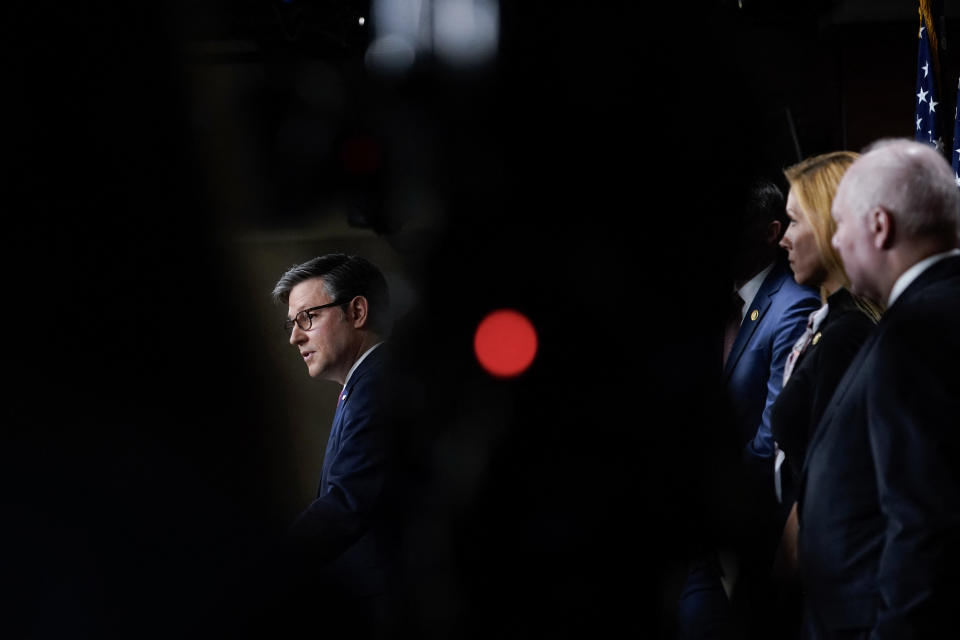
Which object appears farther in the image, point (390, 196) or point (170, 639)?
point (390, 196)

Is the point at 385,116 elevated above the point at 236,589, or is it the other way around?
the point at 385,116

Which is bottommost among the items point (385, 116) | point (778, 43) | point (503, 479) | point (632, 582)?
point (632, 582)

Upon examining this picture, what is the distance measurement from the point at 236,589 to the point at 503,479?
33 centimetres

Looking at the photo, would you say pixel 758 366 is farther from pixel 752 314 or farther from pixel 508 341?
pixel 508 341

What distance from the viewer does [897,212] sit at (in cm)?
144

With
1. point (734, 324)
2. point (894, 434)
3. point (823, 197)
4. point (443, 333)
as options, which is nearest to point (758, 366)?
point (734, 324)

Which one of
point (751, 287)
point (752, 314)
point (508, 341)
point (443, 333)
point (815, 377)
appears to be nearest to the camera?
point (508, 341)

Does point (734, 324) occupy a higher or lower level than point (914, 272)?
lower

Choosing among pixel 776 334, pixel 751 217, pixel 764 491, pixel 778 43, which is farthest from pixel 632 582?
pixel 778 43

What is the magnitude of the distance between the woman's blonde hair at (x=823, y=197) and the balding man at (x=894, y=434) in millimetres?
351

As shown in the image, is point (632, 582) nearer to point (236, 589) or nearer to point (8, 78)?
point (236, 589)

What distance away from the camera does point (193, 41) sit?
82 cm

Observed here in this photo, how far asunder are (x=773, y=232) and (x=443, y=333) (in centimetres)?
173

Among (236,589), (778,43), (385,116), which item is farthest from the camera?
(778,43)
